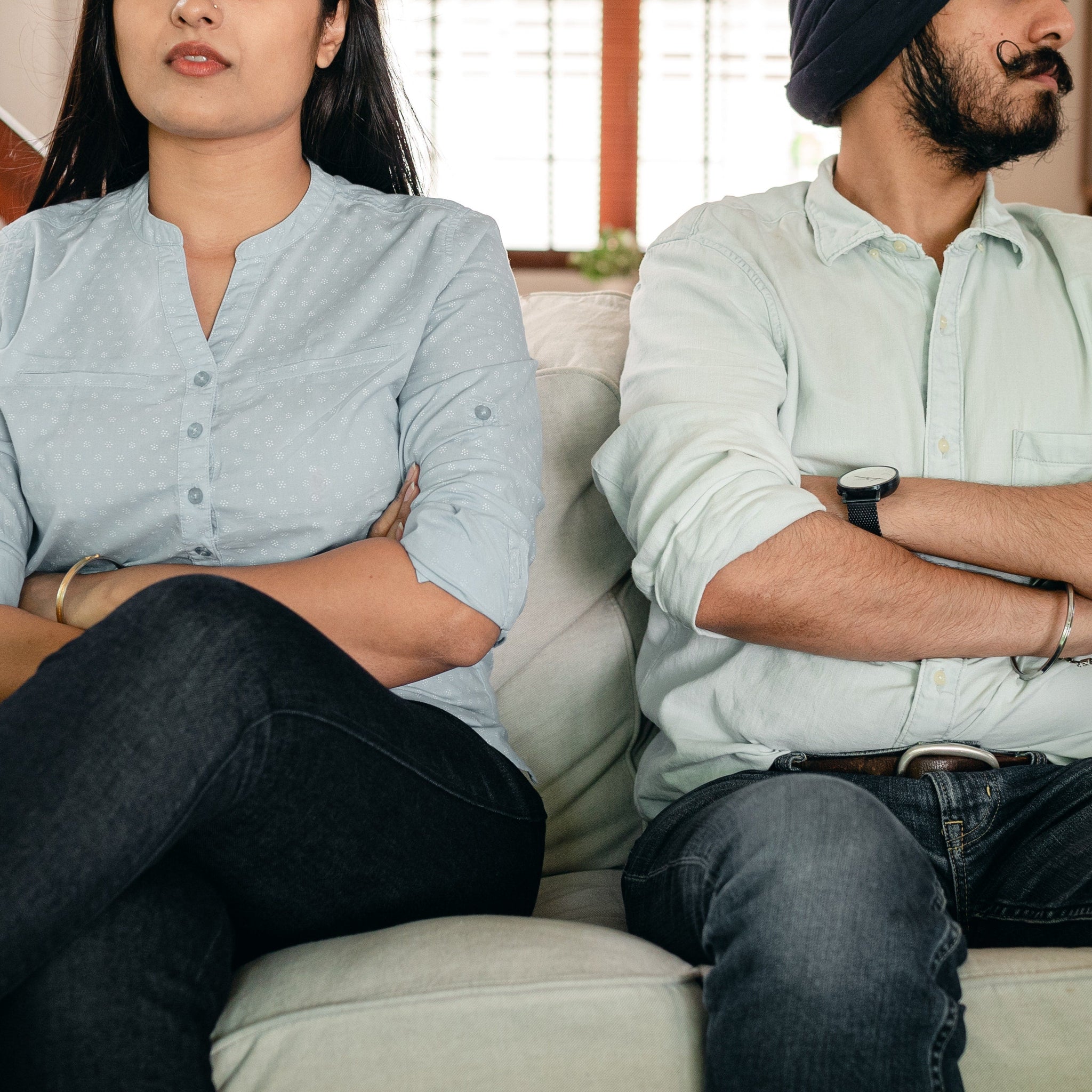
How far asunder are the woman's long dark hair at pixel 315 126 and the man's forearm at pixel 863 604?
2.18 feet

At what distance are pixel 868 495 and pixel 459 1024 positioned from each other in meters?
0.61

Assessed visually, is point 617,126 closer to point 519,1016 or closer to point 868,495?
point 868,495

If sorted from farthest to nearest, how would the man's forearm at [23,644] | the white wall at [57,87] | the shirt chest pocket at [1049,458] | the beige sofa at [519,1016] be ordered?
the white wall at [57,87] → the shirt chest pocket at [1049,458] → the man's forearm at [23,644] → the beige sofa at [519,1016]

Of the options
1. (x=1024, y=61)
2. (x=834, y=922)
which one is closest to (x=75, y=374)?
(x=834, y=922)

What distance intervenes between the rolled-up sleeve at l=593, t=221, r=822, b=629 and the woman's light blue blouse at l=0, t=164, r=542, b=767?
12cm

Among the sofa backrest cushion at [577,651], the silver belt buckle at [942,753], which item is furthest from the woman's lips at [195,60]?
the silver belt buckle at [942,753]

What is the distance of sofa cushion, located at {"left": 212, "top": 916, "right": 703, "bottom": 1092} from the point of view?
76cm

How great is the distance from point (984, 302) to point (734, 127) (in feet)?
14.1

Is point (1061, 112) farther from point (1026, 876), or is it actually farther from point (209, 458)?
point (209, 458)

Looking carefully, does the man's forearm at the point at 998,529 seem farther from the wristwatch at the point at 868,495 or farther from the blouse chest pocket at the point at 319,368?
the blouse chest pocket at the point at 319,368

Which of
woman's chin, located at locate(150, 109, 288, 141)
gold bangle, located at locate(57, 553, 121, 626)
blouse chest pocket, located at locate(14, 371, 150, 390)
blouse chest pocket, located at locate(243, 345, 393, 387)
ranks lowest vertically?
gold bangle, located at locate(57, 553, 121, 626)

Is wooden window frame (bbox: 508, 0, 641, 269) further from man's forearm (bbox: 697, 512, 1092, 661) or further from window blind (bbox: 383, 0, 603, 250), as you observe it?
man's forearm (bbox: 697, 512, 1092, 661)

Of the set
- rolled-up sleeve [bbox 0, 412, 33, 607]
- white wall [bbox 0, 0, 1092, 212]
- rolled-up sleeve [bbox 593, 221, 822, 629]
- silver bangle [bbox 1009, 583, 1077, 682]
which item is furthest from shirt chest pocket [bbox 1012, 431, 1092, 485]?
white wall [bbox 0, 0, 1092, 212]

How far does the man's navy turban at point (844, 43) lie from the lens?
1259mm
